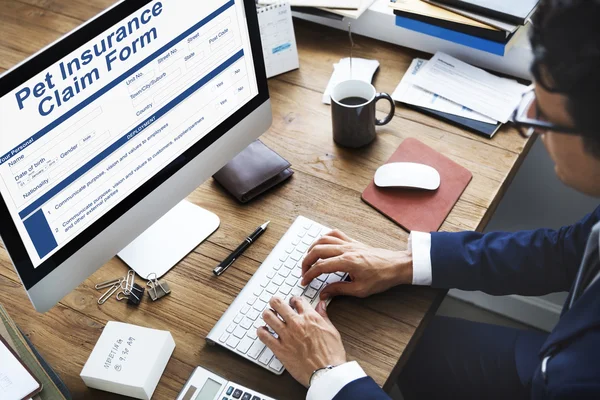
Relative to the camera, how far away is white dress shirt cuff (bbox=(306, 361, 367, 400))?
0.97m

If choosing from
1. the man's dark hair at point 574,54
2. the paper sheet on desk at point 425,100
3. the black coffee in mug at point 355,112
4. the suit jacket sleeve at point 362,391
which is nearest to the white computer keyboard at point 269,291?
the suit jacket sleeve at point 362,391

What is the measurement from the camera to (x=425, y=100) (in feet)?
4.69

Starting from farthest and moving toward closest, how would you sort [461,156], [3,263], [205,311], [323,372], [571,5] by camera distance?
[461,156] → [3,263] → [205,311] → [323,372] → [571,5]

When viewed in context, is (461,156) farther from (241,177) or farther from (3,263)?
(3,263)

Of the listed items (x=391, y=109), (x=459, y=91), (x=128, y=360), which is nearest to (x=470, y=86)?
(x=459, y=91)

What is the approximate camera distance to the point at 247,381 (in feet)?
3.33

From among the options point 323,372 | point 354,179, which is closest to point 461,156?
point 354,179

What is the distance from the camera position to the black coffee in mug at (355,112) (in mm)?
1296

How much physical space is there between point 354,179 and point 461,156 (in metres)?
0.22

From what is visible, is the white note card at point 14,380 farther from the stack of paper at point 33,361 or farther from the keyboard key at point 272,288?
the keyboard key at point 272,288

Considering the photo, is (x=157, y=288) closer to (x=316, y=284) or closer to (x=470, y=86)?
(x=316, y=284)

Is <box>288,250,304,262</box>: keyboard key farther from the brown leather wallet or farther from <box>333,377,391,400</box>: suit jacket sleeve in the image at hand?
<box>333,377,391,400</box>: suit jacket sleeve

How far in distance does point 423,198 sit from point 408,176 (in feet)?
0.17

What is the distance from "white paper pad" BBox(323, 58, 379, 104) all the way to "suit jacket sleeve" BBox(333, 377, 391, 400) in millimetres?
706
